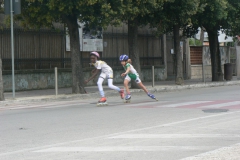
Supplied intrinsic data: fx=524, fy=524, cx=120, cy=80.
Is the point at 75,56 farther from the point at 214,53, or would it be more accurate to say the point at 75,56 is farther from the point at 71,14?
the point at 214,53

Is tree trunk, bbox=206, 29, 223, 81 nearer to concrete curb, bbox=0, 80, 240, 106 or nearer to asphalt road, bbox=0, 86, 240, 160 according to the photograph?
concrete curb, bbox=0, 80, 240, 106

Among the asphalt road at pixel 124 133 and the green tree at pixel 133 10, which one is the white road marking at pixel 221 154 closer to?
the asphalt road at pixel 124 133

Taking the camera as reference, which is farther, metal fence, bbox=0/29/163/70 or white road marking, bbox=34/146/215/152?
metal fence, bbox=0/29/163/70

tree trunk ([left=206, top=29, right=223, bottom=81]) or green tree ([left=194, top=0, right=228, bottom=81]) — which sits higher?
green tree ([left=194, top=0, right=228, bottom=81])

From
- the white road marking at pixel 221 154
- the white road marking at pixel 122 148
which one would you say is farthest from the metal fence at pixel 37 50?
the white road marking at pixel 221 154

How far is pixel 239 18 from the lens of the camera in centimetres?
3009

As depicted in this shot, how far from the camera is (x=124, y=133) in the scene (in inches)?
435

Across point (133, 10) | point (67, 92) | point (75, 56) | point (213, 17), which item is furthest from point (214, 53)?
point (75, 56)

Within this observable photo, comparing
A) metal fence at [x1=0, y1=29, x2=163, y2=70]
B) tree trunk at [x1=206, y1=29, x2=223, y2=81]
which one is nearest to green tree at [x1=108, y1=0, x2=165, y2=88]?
metal fence at [x1=0, y1=29, x2=163, y2=70]

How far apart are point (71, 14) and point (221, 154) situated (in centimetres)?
1469

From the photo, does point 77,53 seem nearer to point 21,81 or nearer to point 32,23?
point 32,23

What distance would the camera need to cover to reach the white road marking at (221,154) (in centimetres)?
795

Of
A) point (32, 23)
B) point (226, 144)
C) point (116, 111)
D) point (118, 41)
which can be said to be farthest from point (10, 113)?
point (118, 41)

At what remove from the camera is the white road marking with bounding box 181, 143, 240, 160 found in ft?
26.1
